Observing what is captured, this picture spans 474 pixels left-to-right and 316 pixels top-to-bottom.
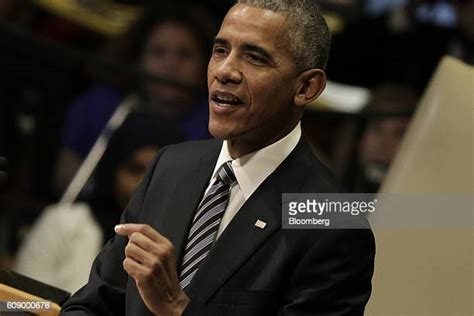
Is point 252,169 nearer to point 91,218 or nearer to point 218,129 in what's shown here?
point 218,129

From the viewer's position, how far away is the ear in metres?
1.87

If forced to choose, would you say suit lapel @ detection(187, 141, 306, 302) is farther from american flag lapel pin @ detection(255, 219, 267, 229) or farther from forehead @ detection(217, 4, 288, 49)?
forehead @ detection(217, 4, 288, 49)

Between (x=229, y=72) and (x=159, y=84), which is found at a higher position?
(x=229, y=72)

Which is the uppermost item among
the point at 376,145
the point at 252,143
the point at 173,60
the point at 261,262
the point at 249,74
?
the point at 249,74

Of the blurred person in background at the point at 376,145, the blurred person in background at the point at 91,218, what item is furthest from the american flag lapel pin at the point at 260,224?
the blurred person in background at the point at 376,145

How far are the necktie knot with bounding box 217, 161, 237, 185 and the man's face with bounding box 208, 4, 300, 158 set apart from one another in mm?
65

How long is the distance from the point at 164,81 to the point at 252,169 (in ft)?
5.13

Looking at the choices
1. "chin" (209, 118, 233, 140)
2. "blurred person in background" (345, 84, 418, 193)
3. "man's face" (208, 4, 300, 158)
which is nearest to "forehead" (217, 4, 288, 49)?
"man's face" (208, 4, 300, 158)

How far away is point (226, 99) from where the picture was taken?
184 centimetres

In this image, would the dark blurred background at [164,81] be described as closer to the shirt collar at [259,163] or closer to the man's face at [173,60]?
the man's face at [173,60]

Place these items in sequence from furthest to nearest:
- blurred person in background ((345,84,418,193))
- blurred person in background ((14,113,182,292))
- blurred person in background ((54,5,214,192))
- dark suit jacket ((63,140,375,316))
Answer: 1. blurred person in background ((54,5,214,192))
2. blurred person in background ((345,84,418,193))
3. blurred person in background ((14,113,182,292))
4. dark suit jacket ((63,140,375,316))

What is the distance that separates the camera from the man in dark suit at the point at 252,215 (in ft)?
5.92

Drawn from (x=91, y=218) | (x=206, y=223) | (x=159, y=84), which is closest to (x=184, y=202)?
(x=206, y=223)

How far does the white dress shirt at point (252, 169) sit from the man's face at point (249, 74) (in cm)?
5
